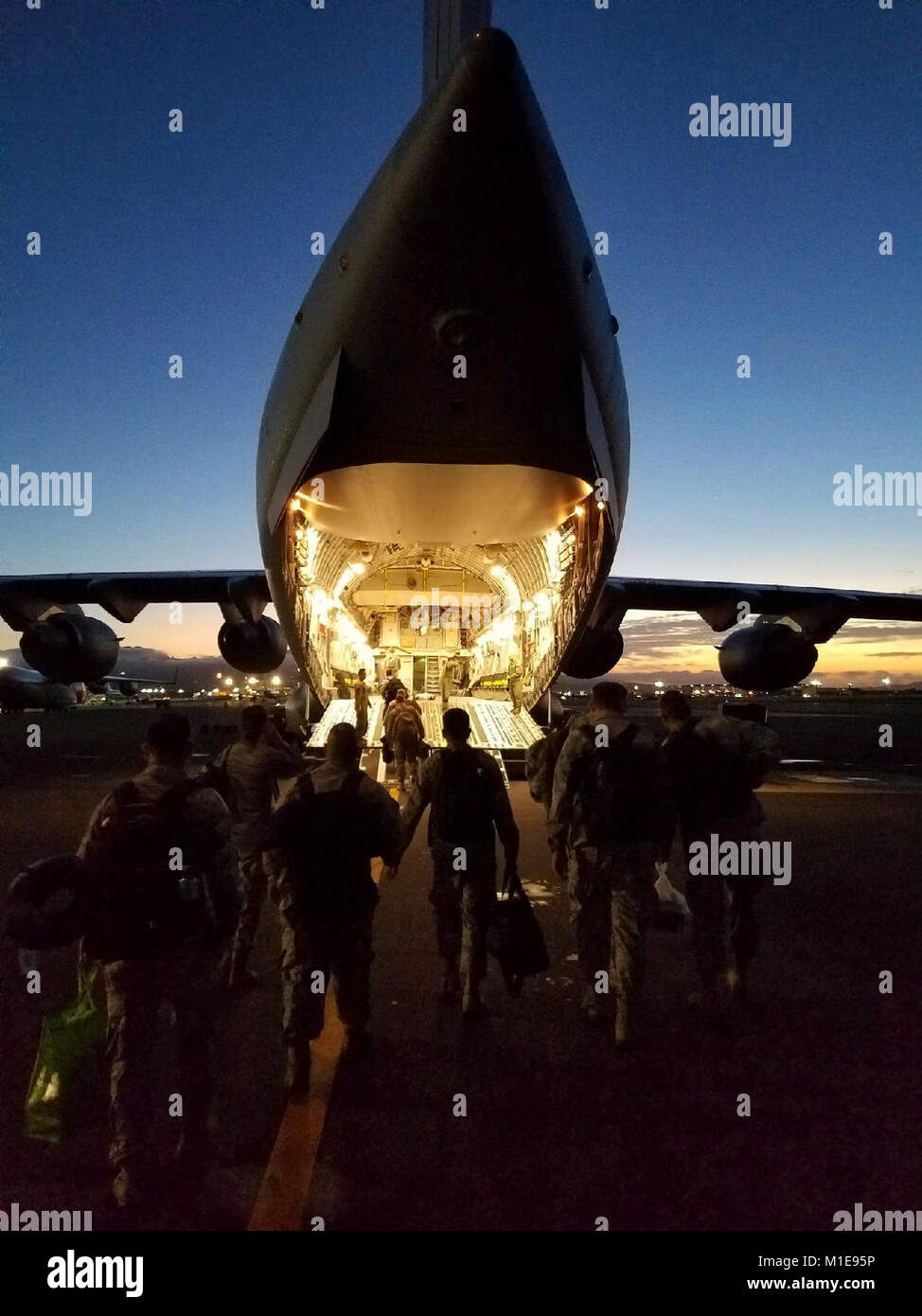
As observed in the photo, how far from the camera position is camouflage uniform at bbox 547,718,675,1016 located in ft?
12.6

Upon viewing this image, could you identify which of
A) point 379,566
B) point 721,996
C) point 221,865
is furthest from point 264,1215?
point 379,566

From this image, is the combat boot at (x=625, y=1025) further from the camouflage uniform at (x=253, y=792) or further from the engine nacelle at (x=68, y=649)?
the engine nacelle at (x=68, y=649)

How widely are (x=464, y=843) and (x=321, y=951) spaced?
41.0 inches

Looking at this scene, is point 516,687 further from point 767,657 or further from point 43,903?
point 43,903

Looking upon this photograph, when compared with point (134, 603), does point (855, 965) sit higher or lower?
lower

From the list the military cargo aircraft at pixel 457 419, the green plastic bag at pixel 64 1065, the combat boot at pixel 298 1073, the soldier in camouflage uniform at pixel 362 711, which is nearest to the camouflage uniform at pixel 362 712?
the soldier in camouflage uniform at pixel 362 711

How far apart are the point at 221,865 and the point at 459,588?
16.8 m

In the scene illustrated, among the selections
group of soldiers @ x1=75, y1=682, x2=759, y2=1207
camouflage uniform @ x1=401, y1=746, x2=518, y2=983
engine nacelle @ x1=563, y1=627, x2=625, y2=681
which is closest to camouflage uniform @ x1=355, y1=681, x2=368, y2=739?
engine nacelle @ x1=563, y1=627, x2=625, y2=681

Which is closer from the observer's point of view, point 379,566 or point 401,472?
point 401,472

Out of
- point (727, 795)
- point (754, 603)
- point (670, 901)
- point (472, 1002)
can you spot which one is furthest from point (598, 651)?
point (472, 1002)

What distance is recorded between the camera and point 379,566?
16.8m

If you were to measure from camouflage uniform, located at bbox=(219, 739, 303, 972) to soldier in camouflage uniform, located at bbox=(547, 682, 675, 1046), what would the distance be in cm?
196

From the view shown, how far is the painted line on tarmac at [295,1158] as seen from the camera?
97.7 inches
